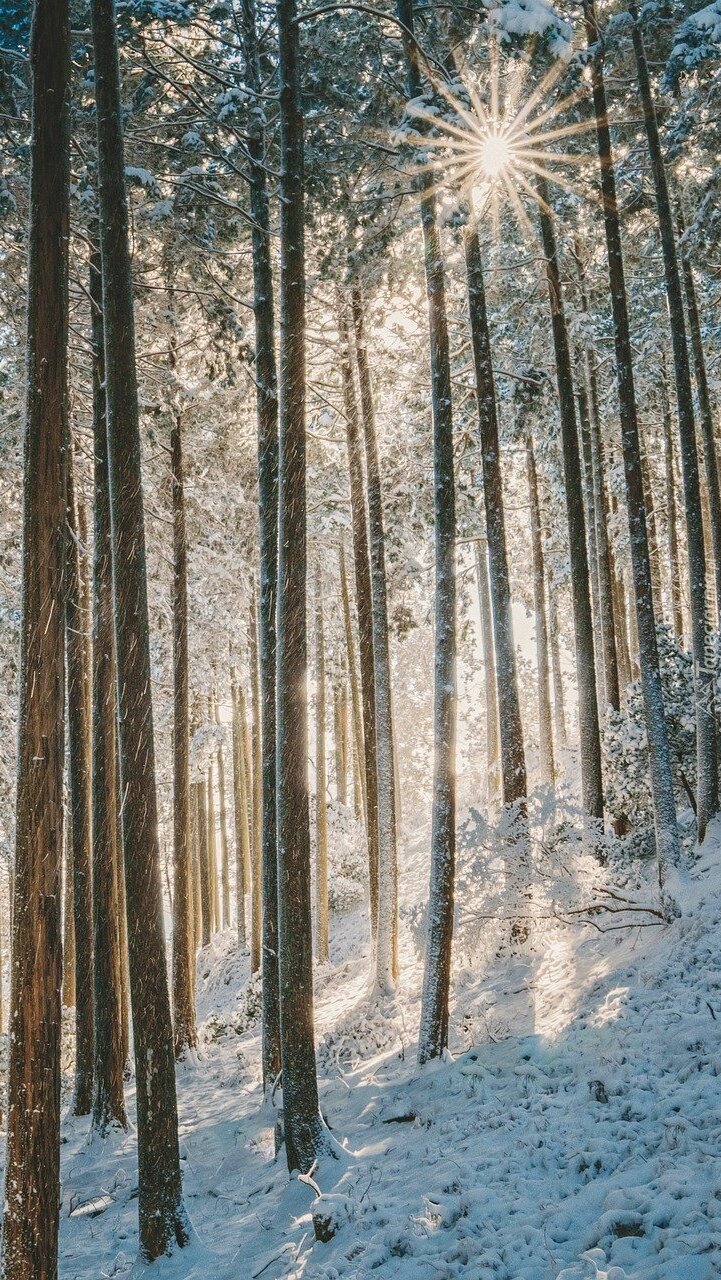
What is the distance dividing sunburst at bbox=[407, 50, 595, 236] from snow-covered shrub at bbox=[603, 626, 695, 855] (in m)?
7.85

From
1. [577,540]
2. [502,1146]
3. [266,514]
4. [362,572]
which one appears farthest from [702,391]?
[502,1146]

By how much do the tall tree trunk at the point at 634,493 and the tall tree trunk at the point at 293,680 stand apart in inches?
199

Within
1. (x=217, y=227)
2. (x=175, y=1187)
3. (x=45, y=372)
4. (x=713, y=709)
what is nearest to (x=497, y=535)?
(x=713, y=709)

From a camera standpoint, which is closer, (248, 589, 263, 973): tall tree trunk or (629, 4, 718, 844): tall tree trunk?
(629, 4, 718, 844): tall tree trunk

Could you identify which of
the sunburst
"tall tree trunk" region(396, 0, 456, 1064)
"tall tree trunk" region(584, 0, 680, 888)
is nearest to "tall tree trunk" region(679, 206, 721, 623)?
the sunburst

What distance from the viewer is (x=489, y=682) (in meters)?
19.2

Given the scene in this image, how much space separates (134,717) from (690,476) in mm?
9239

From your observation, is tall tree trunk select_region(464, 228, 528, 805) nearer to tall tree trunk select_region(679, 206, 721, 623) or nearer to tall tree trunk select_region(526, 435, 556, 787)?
tall tree trunk select_region(679, 206, 721, 623)

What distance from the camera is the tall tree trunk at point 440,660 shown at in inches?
341

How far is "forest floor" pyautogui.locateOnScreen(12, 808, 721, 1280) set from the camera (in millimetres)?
4867

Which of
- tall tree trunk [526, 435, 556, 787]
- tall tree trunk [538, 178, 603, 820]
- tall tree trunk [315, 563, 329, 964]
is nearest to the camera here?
tall tree trunk [538, 178, 603, 820]

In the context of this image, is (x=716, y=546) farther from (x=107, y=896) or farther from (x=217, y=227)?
(x=107, y=896)

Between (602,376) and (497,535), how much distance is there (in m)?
11.4

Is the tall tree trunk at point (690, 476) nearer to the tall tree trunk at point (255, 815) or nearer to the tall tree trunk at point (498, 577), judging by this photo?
the tall tree trunk at point (498, 577)
